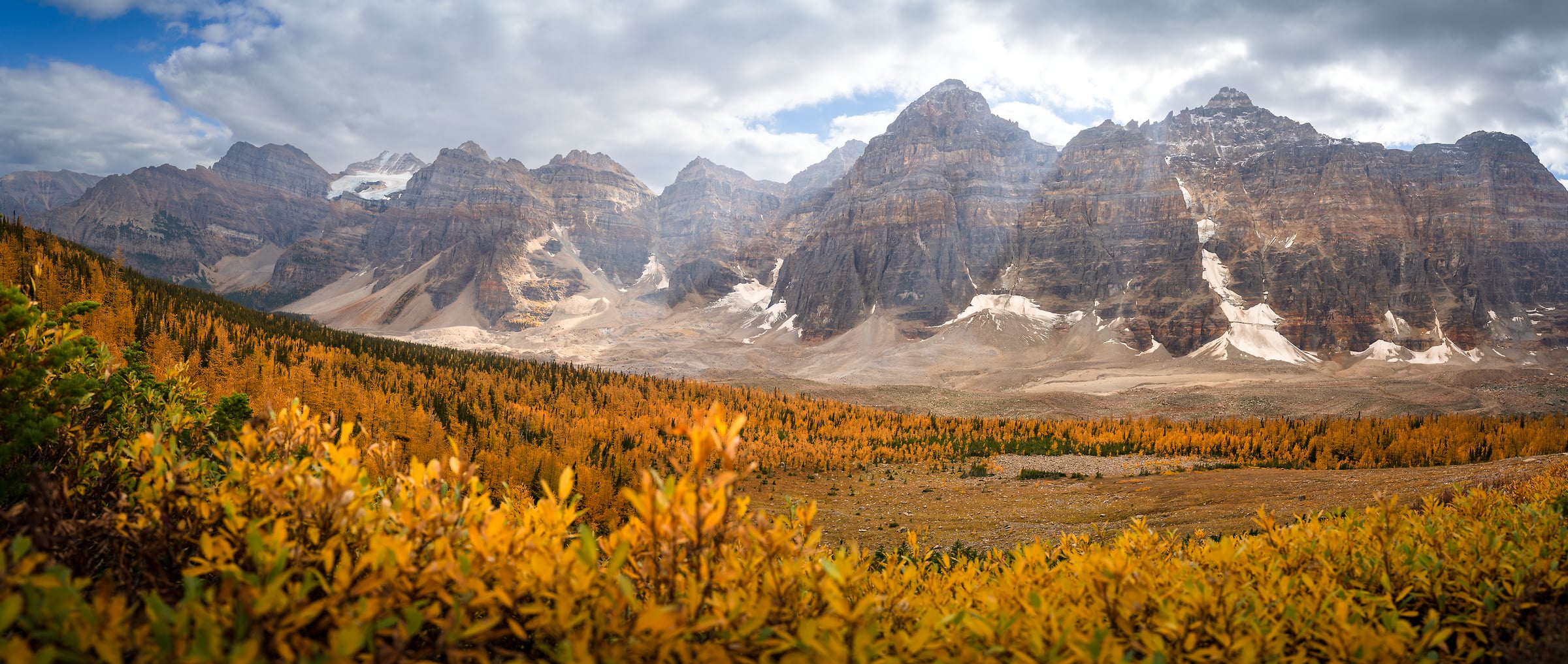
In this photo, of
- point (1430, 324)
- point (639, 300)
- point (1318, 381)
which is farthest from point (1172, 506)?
point (639, 300)

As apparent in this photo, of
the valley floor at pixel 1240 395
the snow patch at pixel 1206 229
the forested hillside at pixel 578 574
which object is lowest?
the valley floor at pixel 1240 395

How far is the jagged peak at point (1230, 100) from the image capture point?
118688mm

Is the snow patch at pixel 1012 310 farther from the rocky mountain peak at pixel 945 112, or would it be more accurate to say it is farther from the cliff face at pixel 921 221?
the rocky mountain peak at pixel 945 112

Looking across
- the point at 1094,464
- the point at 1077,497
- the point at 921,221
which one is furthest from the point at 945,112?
the point at 1077,497

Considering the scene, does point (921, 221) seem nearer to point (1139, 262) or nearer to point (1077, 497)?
point (1139, 262)

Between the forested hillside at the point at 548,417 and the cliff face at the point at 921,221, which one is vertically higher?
the cliff face at the point at 921,221

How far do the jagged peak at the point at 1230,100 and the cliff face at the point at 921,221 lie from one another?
3170cm

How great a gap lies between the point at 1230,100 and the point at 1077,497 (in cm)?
14053

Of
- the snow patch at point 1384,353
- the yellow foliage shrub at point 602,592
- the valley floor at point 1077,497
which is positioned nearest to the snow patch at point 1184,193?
the snow patch at point 1384,353

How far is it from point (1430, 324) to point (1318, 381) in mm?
44231

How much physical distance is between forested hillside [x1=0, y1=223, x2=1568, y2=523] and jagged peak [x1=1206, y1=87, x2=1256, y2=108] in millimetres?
109939

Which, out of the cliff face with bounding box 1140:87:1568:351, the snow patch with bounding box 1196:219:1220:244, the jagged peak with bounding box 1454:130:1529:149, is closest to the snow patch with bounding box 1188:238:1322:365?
the cliff face with bounding box 1140:87:1568:351

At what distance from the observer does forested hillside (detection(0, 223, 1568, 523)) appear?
1485 centimetres

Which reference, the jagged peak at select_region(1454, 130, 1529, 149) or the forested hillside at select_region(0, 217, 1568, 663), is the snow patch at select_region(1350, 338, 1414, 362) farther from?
the forested hillside at select_region(0, 217, 1568, 663)
